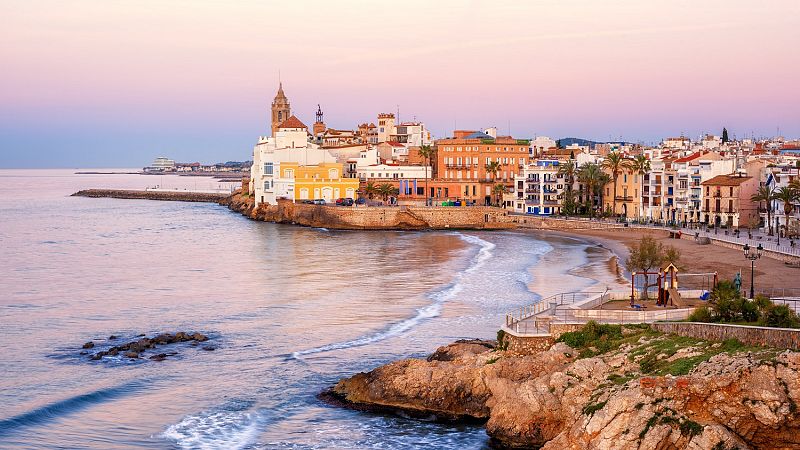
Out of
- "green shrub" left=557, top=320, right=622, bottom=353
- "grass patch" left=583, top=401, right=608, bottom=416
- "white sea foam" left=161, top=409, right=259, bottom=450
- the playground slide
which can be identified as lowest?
"white sea foam" left=161, top=409, right=259, bottom=450

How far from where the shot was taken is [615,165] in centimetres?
8519

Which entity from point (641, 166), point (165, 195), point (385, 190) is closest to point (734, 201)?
point (641, 166)

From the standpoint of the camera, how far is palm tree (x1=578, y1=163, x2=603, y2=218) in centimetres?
8888

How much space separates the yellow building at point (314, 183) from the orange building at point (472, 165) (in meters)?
11.7

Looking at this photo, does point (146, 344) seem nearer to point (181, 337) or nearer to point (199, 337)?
point (181, 337)

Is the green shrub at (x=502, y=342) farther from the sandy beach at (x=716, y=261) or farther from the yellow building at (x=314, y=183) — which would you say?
the yellow building at (x=314, y=183)

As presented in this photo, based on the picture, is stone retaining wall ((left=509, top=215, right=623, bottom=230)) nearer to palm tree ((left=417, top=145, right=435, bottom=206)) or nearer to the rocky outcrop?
palm tree ((left=417, top=145, right=435, bottom=206))

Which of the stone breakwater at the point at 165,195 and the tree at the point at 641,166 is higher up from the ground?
the tree at the point at 641,166

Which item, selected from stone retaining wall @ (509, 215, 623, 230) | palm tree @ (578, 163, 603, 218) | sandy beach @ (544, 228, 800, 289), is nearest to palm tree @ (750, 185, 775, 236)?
sandy beach @ (544, 228, 800, 289)

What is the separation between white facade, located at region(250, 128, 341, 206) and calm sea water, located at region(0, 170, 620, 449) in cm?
2506

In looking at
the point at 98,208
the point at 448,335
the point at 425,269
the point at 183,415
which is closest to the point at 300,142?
the point at 98,208

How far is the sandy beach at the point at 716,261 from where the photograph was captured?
39812 mm

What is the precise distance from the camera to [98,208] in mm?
138750

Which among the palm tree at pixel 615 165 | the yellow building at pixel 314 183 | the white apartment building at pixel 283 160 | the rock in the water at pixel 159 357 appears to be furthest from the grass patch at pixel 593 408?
the white apartment building at pixel 283 160
